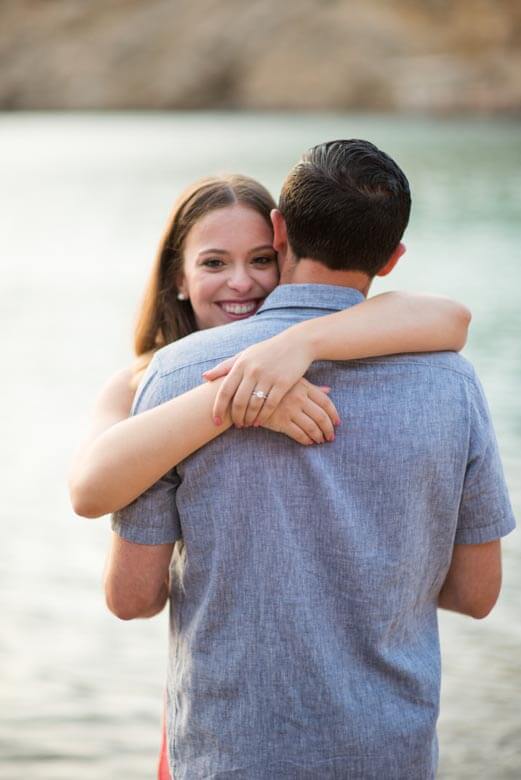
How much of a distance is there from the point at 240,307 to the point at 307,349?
0.58m

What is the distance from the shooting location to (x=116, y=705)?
11.7 feet

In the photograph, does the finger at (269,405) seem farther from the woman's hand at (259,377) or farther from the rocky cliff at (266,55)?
the rocky cliff at (266,55)

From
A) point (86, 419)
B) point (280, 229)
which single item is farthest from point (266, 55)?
point (280, 229)

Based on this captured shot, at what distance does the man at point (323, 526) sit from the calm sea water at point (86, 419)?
1807 millimetres

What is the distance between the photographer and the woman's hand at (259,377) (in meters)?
1.37

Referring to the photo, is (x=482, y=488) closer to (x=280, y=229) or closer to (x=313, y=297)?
(x=313, y=297)

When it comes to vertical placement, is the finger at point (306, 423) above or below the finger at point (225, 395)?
below

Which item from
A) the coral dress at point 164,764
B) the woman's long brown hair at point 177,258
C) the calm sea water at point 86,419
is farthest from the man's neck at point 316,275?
the calm sea water at point 86,419

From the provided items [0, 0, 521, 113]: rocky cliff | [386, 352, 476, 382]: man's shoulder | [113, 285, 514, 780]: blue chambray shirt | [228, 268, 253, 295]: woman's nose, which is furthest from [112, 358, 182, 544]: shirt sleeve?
[0, 0, 521, 113]: rocky cliff

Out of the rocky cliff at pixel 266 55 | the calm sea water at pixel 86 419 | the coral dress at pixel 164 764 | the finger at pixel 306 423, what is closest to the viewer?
the finger at pixel 306 423

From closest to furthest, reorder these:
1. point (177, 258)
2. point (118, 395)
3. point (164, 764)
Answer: point (164, 764)
point (118, 395)
point (177, 258)

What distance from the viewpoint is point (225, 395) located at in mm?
1373

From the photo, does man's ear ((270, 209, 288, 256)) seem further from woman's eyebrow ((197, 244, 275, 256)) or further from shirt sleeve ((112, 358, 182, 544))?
woman's eyebrow ((197, 244, 275, 256))

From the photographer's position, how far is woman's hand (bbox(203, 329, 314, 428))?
137 cm
